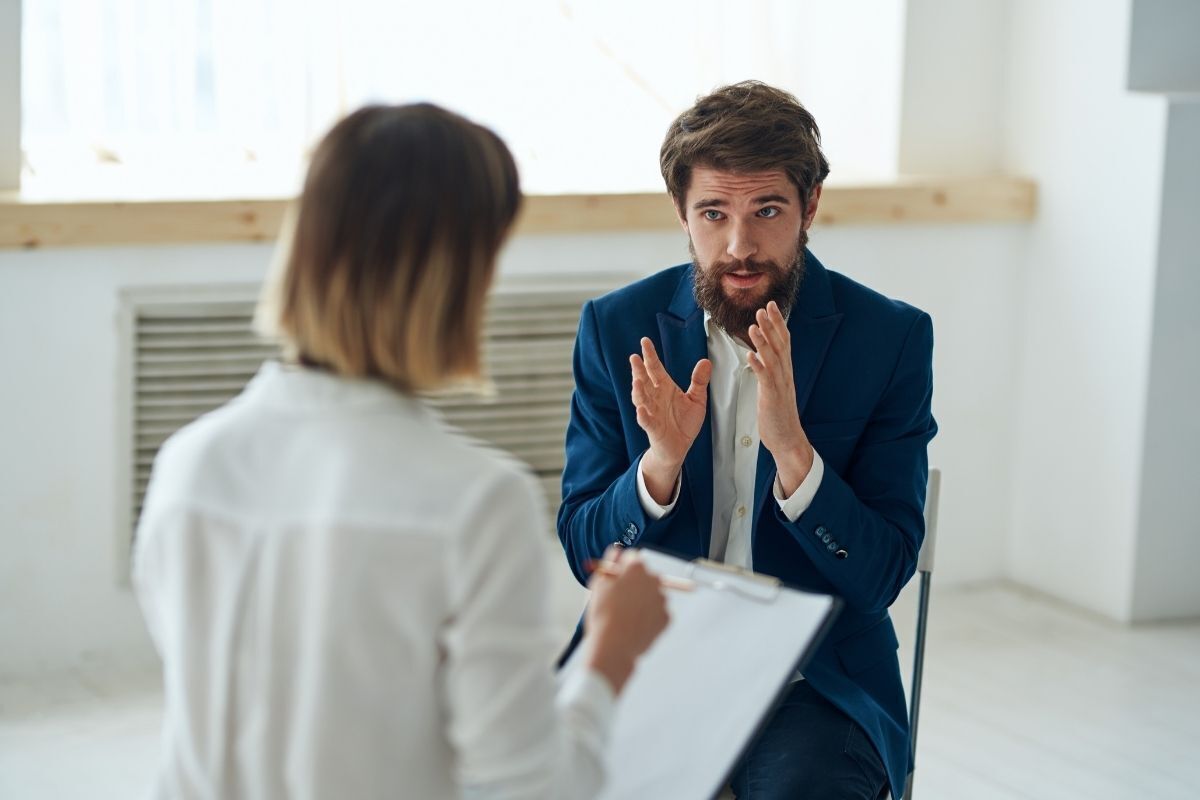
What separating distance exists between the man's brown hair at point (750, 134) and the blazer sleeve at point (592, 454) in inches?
10.0

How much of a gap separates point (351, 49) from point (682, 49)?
91 cm

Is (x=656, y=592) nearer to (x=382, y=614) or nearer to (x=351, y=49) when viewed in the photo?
(x=382, y=614)

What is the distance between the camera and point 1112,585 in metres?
3.67

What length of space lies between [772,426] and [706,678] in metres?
0.39

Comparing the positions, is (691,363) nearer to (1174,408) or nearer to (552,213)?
(552,213)

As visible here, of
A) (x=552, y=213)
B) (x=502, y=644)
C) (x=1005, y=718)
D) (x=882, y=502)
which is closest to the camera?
(x=502, y=644)

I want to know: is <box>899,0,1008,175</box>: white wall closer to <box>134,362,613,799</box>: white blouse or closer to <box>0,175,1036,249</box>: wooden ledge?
<box>0,175,1036,249</box>: wooden ledge

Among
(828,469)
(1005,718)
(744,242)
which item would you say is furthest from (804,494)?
(1005,718)

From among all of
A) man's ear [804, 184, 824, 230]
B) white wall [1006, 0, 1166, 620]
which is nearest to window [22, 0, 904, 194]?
white wall [1006, 0, 1166, 620]

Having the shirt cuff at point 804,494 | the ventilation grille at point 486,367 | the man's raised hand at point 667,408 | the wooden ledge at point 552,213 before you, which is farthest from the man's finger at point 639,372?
the ventilation grille at point 486,367

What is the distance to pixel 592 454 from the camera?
6.38 feet

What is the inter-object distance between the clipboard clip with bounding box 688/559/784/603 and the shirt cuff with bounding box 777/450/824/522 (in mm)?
276

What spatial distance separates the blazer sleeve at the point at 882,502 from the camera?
5.68ft

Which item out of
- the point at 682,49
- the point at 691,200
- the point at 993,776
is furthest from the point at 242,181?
the point at 993,776
